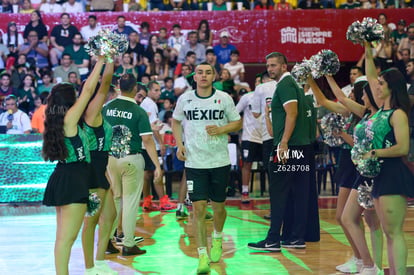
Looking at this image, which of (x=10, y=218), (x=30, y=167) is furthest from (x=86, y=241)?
(x=30, y=167)

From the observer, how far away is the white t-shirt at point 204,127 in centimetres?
705

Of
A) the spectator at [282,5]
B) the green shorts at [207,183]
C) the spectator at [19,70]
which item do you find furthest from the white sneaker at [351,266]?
the spectator at [282,5]

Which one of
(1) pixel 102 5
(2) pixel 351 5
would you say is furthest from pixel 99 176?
(2) pixel 351 5

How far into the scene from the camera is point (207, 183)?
7094 mm

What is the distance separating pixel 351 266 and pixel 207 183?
168cm

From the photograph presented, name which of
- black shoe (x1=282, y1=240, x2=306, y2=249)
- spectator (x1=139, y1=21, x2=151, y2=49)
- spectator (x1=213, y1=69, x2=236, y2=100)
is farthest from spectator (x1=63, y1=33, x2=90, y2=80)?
black shoe (x1=282, y1=240, x2=306, y2=249)

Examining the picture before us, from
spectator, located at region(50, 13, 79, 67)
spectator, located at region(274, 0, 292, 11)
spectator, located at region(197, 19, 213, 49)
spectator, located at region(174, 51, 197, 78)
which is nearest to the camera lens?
spectator, located at region(174, 51, 197, 78)

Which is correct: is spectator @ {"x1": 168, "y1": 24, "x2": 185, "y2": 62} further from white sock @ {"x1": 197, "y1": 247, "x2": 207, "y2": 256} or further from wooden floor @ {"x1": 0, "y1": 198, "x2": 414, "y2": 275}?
white sock @ {"x1": 197, "y1": 247, "x2": 207, "y2": 256}

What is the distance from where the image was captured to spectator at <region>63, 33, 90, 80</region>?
15086 millimetres

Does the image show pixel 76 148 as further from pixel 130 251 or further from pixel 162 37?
pixel 162 37

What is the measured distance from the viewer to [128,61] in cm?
1429

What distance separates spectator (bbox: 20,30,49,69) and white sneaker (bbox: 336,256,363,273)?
10.1 metres

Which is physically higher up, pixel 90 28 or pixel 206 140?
pixel 90 28

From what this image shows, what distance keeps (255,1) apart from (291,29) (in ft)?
4.64
